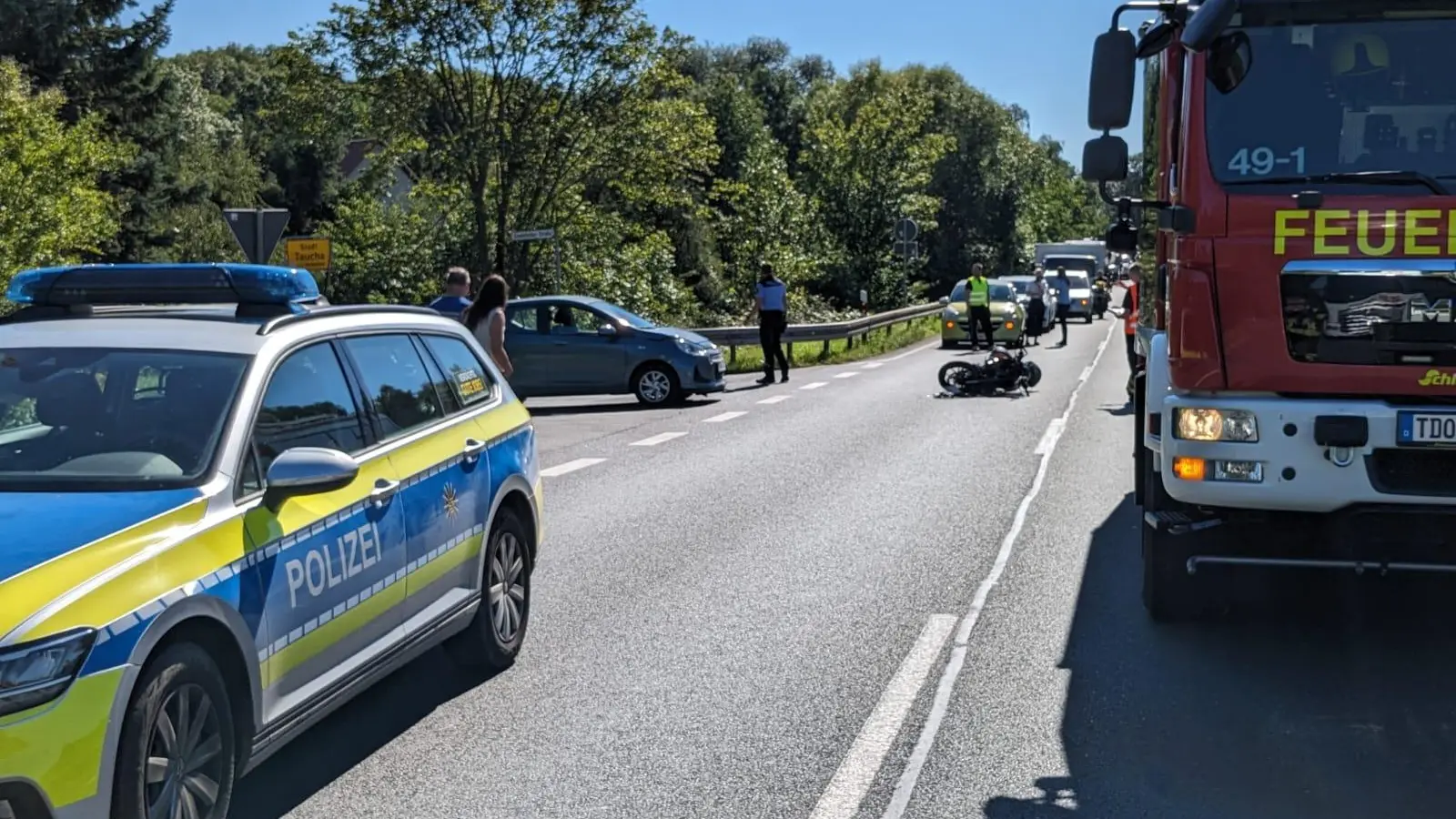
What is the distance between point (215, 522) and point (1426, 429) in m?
4.37

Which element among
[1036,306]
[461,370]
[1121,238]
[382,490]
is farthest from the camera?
[1036,306]

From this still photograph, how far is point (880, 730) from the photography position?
5.62 m

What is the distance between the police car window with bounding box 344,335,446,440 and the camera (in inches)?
225

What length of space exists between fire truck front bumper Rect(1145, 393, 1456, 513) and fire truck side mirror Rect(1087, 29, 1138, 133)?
4.74 ft

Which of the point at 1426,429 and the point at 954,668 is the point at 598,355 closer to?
the point at 954,668

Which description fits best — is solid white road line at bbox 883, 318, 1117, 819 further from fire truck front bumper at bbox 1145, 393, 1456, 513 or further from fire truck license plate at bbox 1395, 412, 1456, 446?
fire truck license plate at bbox 1395, 412, 1456, 446

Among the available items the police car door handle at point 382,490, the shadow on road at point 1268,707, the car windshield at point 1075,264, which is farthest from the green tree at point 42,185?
the car windshield at point 1075,264

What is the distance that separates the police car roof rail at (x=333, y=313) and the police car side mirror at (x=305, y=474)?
65 centimetres

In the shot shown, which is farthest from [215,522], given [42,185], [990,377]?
A: [42,185]

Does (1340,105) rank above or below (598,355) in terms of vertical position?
above

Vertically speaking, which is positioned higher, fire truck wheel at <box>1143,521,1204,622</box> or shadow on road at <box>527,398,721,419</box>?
fire truck wheel at <box>1143,521,1204,622</box>

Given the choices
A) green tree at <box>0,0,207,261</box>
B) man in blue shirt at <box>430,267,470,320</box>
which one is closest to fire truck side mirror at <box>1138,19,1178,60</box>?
man in blue shirt at <box>430,267,470,320</box>

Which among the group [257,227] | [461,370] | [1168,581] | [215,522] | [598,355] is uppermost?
[257,227]

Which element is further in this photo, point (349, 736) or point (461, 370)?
point (461, 370)
